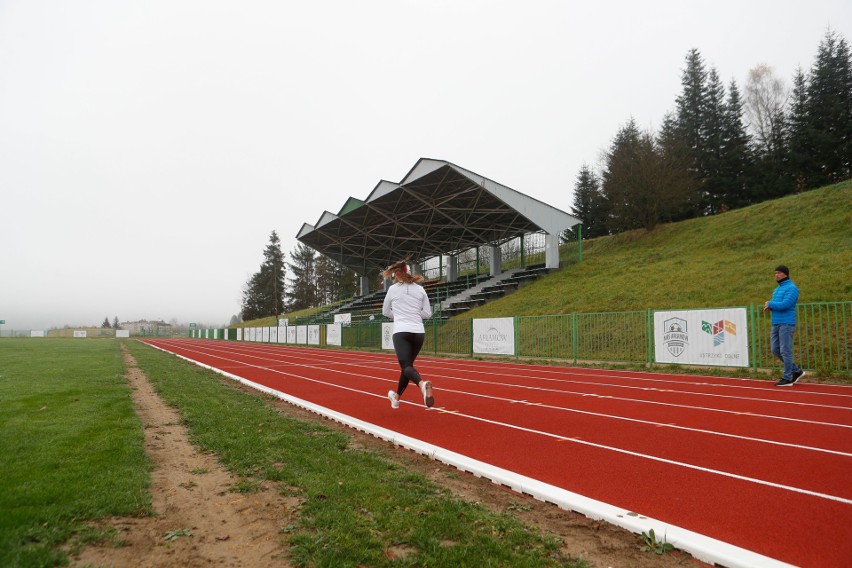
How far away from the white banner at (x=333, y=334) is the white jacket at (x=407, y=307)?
82.1 feet

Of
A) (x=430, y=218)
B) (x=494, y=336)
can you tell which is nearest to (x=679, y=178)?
(x=430, y=218)

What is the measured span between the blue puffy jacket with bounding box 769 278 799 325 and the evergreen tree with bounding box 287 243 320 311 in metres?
81.4

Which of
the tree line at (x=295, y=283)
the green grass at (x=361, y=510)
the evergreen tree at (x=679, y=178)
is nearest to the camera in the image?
the green grass at (x=361, y=510)

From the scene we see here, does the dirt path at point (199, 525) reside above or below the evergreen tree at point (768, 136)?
below

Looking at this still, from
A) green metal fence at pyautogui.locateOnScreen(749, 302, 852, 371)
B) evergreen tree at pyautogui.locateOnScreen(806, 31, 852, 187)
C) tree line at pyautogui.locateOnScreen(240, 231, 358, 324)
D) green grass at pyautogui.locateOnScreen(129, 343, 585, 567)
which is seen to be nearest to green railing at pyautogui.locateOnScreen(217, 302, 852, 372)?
green metal fence at pyautogui.locateOnScreen(749, 302, 852, 371)

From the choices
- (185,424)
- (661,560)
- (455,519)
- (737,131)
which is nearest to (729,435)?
(661,560)

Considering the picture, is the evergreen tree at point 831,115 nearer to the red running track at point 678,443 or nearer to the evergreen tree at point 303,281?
the red running track at point 678,443

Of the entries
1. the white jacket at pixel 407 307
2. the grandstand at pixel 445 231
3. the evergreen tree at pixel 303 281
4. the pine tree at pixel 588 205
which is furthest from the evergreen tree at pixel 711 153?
the evergreen tree at pixel 303 281

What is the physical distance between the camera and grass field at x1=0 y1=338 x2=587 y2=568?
2533 millimetres

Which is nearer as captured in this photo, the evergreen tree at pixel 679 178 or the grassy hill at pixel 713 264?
the grassy hill at pixel 713 264

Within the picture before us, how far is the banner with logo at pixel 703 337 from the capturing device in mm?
11750

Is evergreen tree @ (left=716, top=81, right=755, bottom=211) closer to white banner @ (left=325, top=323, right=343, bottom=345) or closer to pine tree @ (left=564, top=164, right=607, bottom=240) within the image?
pine tree @ (left=564, top=164, right=607, bottom=240)

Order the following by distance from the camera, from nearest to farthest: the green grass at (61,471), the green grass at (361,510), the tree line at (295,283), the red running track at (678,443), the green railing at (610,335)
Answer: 1. the green grass at (361,510)
2. the green grass at (61,471)
3. the red running track at (678,443)
4. the green railing at (610,335)
5. the tree line at (295,283)

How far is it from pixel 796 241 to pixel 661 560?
88.5ft
